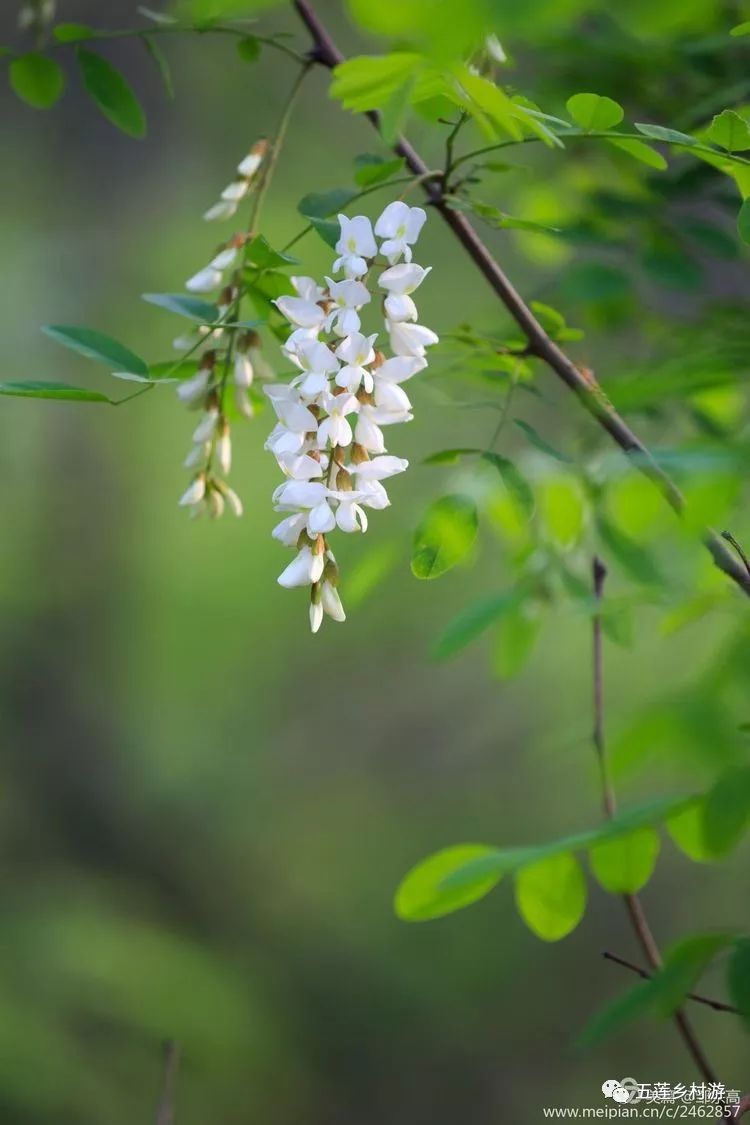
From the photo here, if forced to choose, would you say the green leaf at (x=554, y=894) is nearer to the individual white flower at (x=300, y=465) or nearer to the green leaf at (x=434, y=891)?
the green leaf at (x=434, y=891)

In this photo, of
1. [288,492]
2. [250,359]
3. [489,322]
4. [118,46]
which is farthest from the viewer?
[118,46]

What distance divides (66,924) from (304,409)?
7.02ft

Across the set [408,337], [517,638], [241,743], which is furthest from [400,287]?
[241,743]

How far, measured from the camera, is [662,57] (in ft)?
3.15

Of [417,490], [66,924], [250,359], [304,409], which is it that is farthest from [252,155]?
[66,924]

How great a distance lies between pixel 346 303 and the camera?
1.84 ft

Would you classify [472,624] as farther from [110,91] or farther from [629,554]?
[110,91]

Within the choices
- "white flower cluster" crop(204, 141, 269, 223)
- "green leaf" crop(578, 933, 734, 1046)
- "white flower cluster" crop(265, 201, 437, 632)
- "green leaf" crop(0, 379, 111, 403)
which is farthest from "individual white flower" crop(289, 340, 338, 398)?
"green leaf" crop(578, 933, 734, 1046)

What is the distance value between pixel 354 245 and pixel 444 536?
0.59 feet

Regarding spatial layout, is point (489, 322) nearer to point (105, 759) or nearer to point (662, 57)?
point (662, 57)

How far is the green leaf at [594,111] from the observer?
21.6 inches

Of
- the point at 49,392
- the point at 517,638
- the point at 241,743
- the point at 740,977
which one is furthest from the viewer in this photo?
the point at 241,743

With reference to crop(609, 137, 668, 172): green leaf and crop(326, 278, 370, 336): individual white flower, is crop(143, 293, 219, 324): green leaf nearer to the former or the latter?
crop(326, 278, 370, 336): individual white flower

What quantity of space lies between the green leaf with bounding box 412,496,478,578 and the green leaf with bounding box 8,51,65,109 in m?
0.51
